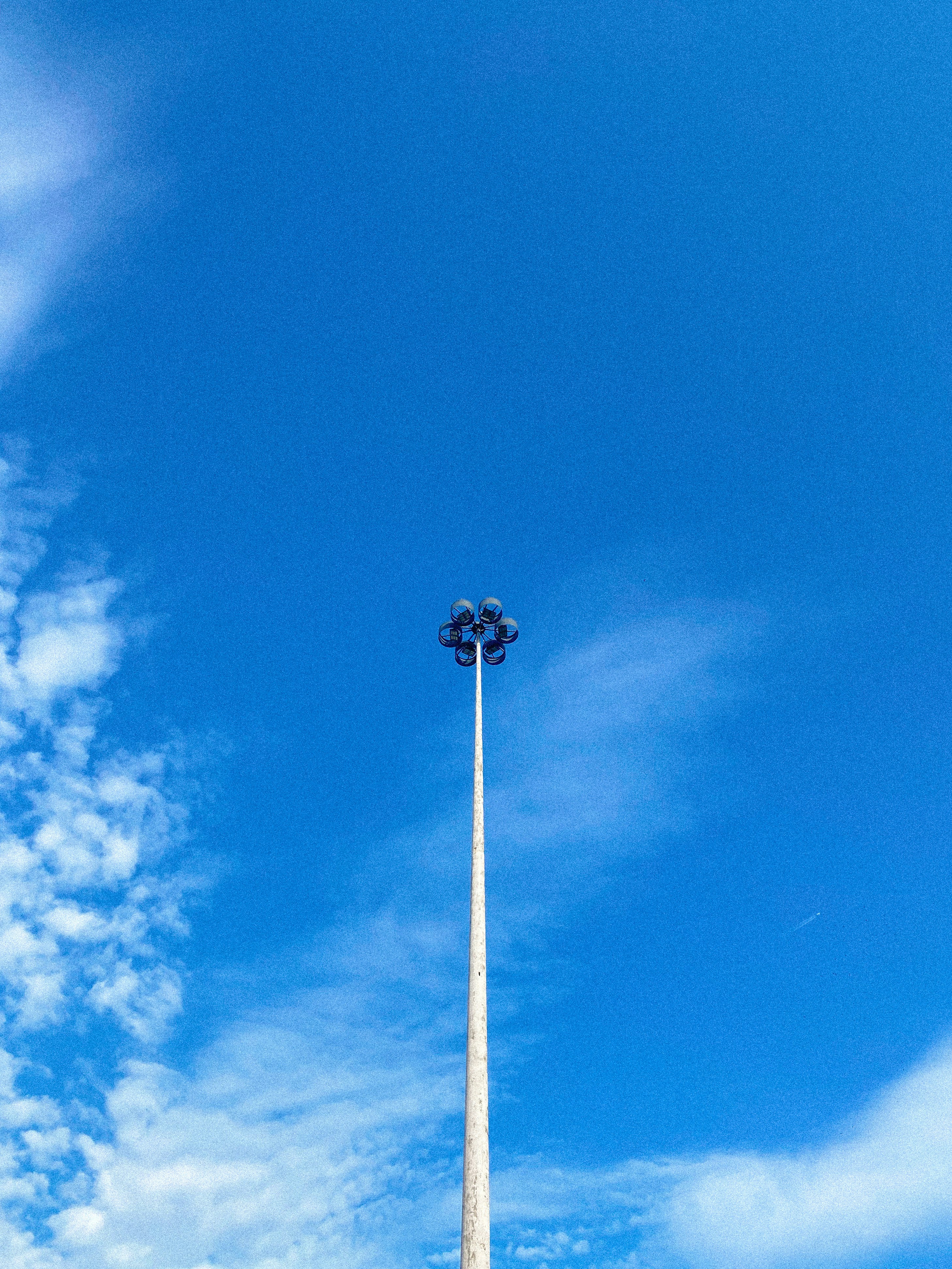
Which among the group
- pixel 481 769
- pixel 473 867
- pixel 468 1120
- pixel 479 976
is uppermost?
pixel 481 769

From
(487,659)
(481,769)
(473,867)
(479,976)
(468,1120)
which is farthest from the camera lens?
(487,659)

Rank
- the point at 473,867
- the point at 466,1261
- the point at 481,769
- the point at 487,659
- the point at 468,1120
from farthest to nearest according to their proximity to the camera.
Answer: the point at 487,659 < the point at 481,769 < the point at 473,867 < the point at 468,1120 < the point at 466,1261

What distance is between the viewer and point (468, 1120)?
13992 millimetres

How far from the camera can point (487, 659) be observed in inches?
938

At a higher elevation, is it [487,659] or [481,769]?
[487,659]

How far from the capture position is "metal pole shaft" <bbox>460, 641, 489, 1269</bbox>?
42.3 feet

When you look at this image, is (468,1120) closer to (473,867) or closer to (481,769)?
(473,867)

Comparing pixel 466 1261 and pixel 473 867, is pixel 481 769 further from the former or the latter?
pixel 466 1261

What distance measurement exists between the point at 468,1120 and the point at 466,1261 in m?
1.74

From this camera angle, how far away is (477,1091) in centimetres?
1422

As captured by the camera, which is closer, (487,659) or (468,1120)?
(468,1120)

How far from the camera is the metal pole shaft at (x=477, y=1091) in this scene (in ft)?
42.3

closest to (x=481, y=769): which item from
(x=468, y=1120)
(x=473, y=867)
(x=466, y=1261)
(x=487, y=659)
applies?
(x=473, y=867)

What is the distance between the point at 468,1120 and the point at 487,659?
11696 mm
